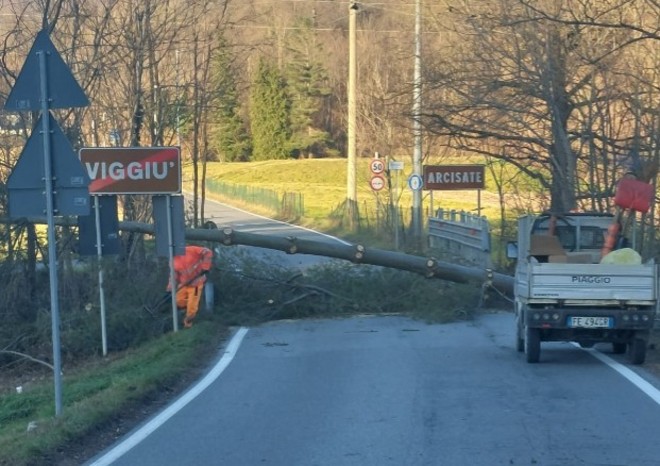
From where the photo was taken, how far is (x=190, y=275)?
18.0 metres

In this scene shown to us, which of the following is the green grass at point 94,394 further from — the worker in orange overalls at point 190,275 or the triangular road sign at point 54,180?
the triangular road sign at point 54,180

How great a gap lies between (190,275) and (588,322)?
710 cm

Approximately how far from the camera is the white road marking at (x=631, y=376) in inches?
448

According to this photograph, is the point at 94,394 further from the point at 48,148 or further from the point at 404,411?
the point at 404,411

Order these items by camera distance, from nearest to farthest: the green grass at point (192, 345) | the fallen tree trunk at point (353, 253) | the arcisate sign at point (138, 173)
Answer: the green grass at point (192, 345) → the arcisate sign at point (138, 173) → the fallen tree trunk at point (353, 253)

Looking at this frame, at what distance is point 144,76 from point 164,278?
279 inches

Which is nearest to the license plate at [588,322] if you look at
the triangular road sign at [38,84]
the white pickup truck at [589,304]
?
the white pickup truck at [589,304]

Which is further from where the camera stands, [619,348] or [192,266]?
[192,266]

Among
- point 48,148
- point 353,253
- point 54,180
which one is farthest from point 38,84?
→ point 353,253

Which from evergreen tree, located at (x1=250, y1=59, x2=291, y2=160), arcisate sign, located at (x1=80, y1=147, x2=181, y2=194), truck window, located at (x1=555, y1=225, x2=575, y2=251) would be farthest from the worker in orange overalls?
evergreen tree, located at (x1=250, y1=59, x2=291, y2=160)

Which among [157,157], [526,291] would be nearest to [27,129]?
[157,157]

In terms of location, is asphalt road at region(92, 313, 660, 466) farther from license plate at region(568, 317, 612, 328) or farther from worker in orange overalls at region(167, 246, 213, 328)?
worker in orange overalls at region(167, 246, 213, 328)

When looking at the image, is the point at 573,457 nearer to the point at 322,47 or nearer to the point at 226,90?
the point at 226,90

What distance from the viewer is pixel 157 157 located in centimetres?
1642
